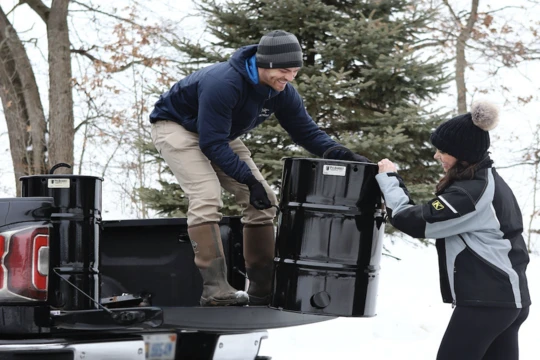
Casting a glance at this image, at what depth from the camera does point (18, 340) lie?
3.13 metres

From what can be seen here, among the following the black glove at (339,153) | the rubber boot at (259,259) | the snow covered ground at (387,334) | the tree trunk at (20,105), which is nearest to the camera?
the rubber boot at (259,259)

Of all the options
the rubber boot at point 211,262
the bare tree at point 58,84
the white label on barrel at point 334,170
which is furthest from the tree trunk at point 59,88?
the white label on barrel at point 334,170

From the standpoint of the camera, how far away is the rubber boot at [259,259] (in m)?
4.12

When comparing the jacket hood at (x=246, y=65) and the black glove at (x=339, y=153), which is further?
the black glove at (x=339, y=153)

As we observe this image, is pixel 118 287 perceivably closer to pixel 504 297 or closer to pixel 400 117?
pixel 504 297

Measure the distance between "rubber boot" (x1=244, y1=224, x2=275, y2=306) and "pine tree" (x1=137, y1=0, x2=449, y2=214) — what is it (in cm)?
534

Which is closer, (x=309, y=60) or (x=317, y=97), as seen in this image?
(x=317, y=97)

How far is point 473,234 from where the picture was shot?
11.3ft

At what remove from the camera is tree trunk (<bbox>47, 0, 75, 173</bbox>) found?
50.5 ft

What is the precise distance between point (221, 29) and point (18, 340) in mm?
8197

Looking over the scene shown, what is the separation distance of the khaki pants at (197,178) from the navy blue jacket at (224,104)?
67 millimetres

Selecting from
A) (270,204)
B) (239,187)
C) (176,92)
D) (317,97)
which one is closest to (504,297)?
(270,204)

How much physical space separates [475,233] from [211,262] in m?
1.21

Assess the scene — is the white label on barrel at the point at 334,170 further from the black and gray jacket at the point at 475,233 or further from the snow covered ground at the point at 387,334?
the snow covered ground at the point at 387,334
